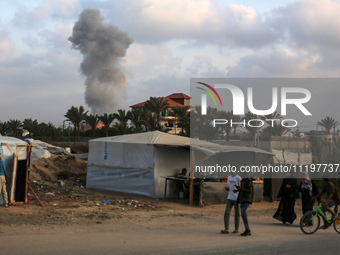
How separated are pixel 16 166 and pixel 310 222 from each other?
943cm

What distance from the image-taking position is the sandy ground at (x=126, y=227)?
827cm

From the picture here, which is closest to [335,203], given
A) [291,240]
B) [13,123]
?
[291,240]

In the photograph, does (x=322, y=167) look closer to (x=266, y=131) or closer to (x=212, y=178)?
(x=266, y=131)

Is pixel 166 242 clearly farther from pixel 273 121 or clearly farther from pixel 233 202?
pixel 273 121

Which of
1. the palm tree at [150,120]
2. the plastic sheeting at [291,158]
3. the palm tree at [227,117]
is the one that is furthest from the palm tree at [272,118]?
the palm tree at [150,120]

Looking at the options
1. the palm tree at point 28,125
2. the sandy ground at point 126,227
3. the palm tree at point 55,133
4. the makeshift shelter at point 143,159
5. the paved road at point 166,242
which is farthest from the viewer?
the palm tree at point 55,133

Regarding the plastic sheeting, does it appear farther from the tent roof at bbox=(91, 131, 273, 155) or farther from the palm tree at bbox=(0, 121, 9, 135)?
the palm tree at bbox=(0, 121, 9, 135)

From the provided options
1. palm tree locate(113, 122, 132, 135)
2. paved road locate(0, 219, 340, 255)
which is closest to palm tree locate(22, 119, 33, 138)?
palm tree locate(113, 122, 132, 135)

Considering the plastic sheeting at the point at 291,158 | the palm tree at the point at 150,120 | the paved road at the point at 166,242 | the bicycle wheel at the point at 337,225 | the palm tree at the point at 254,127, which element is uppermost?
the palm tree at the point at 150,120

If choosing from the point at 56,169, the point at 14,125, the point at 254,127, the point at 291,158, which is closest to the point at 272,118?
the point at 254,127

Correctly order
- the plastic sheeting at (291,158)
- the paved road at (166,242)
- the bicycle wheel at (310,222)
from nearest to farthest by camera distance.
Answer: the paved road at (166,242) < the bicycle wheel at (310,222) < the plastic sheeting at (291,158)

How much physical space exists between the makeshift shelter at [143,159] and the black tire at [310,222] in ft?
18.6

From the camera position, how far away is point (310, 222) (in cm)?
1047

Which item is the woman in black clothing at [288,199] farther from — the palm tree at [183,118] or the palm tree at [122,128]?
the palm tree at [122,128]
